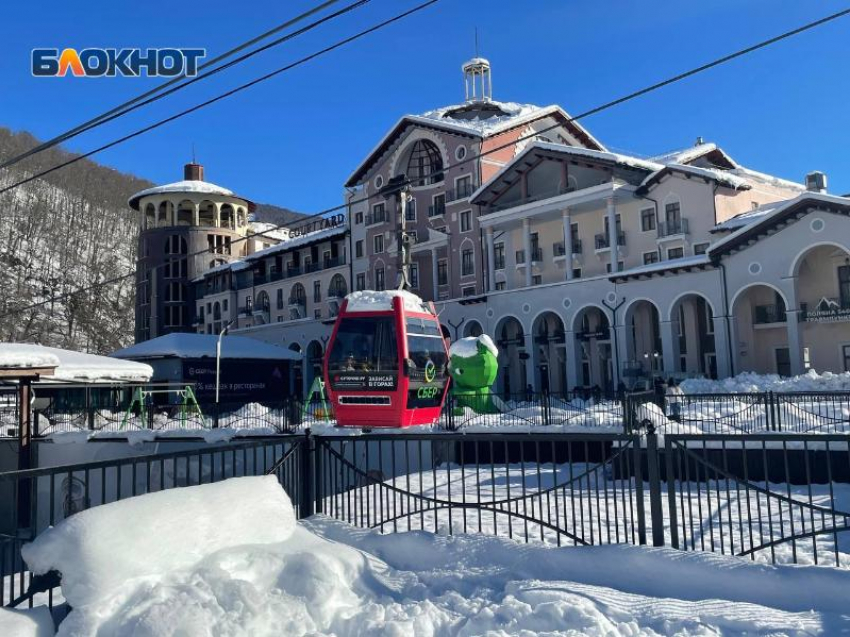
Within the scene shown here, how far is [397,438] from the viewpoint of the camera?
310 inches

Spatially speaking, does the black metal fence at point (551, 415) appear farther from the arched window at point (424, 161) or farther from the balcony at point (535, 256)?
the arched window at point (424, 161)

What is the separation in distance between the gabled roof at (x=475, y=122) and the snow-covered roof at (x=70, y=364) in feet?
94.8

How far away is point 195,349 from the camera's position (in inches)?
1558

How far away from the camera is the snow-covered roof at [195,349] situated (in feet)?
127

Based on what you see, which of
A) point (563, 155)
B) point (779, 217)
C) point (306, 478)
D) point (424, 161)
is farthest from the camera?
point (424, 161)

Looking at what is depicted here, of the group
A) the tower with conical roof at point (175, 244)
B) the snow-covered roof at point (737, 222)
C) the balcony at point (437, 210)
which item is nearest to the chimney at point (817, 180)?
the snow-covered roof at point (737, 222)

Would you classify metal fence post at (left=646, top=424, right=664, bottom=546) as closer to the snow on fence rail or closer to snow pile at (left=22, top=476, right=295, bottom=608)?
the snow on fence rail

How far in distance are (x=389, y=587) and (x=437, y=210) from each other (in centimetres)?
4215

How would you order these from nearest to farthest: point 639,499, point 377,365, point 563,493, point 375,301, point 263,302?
point 639,499, point 563,493, point 377,365, point 375,301, point 263,302

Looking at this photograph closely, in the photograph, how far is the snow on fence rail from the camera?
21.9ft

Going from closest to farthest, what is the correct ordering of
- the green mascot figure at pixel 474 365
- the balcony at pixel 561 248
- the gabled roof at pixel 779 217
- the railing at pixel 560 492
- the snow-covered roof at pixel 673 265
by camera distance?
the railing at pixel 560 492 < the green mascot figure at pixel 474 365 < the gabled roof at pixel 779 217 < the snow-covered roof at pixel 673 265 < the balcony at pixel 561 248

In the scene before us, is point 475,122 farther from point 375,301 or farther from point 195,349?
point 375,301

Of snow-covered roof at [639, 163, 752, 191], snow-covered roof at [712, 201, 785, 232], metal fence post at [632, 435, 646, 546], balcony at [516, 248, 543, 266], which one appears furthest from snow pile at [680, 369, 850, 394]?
metal fence post at [632, 435, 646, 546]

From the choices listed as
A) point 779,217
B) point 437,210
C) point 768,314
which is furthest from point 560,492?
point 437,210
